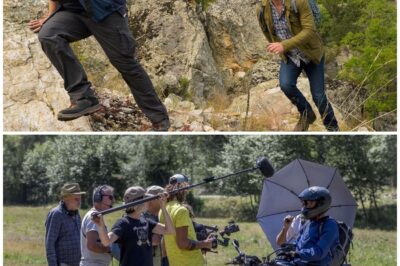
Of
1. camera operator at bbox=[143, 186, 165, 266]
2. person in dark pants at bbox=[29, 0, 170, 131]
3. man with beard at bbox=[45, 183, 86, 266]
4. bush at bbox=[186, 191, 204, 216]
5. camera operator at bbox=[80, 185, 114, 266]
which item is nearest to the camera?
Result: camera operator at bbox=[80, 185, 114, 266]

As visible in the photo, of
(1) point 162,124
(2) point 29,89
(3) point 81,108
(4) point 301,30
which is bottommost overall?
(1) point 162,124

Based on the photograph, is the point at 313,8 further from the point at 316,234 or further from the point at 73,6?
the point at 316,234

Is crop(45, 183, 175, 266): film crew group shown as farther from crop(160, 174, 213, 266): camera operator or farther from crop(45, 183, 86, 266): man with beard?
crop(160, 174, 213, 266): camera operator

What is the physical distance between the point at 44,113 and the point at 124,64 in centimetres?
182

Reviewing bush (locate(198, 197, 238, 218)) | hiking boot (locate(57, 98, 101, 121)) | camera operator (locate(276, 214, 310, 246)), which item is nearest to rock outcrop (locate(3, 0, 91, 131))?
hiking boot (locate(57, 98, 101, 121))

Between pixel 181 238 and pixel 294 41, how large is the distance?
2.62 meters

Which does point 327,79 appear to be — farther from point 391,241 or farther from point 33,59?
point 33,59

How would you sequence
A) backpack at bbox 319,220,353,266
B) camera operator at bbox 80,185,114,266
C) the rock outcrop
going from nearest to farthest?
backpack at bbox 319,220,353,266 < camera operator at bbox 80,185,114,266 < the rock outcrop

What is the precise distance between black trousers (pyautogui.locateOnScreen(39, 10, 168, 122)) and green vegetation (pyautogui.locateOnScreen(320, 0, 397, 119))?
11.3m

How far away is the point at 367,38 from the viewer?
21859 millimetres

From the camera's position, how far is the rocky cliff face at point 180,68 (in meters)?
9.73

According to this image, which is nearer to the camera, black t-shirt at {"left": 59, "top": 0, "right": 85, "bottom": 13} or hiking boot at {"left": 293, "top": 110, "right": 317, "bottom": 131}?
black t-shirt at {"left": 59, "top": 0, "right": 85, "bottom": 13}

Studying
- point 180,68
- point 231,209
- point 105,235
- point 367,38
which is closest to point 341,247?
point 105,235

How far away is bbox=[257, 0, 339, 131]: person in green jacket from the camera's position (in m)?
8.54
